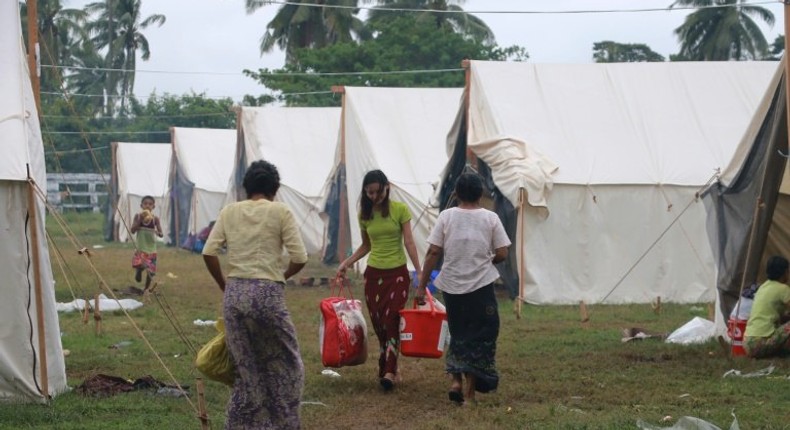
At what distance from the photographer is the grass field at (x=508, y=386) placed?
24.2ft

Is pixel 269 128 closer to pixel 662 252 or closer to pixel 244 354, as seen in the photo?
pixel 662 252

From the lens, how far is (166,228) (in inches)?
1364

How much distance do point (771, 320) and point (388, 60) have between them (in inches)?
1247

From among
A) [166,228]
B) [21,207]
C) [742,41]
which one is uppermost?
[742,41]

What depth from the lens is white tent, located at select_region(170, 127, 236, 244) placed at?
3170cm

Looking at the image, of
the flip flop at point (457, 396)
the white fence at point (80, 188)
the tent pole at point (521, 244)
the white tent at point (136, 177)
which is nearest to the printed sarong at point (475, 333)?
the flip flop at point (457, 396)

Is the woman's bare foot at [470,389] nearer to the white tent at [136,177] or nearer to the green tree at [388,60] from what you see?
the white tent at [136,177]

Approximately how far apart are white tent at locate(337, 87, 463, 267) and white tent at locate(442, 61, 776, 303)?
3.29 m

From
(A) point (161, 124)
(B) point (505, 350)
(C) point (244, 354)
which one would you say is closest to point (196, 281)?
(B) point (505, 350)

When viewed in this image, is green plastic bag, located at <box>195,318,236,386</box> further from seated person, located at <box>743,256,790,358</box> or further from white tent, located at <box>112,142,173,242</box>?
white tent, located at <box>112,142,173,242</box>

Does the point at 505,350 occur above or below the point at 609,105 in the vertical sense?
below

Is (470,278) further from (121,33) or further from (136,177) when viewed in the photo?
(121,33)

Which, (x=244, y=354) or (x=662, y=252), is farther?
(x=662, y=252)

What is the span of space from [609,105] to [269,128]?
461 inches
